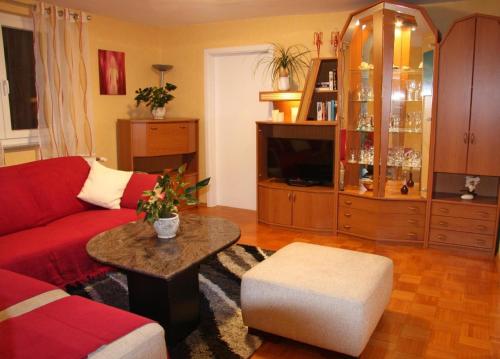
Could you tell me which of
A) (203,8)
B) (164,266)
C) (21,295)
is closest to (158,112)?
(203,8)

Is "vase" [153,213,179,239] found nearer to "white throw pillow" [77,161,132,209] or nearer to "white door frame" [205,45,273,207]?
"white throw pillow" [77,161,132,209]

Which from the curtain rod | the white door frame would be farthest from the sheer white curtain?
the white door frame

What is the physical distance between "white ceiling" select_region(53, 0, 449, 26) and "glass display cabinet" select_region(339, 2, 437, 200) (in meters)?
0.41

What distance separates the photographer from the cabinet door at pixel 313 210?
4539 mm

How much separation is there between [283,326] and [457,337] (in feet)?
3.48

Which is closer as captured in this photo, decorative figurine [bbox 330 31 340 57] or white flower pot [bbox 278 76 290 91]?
decorative figurine [bbox 330 31 340 57]

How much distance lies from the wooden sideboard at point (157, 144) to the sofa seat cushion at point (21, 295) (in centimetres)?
287

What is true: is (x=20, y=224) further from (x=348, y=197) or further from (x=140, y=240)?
(x=348, y=197)

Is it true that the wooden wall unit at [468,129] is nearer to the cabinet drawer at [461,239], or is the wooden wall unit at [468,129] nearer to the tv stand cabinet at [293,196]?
the cabinet drawer at [461,239]

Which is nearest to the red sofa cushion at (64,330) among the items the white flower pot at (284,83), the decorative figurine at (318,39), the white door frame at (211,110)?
the white flower pot at (284,83)

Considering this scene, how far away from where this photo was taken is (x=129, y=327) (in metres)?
1.79

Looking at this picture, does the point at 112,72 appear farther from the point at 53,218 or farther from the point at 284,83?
the point at 53,218

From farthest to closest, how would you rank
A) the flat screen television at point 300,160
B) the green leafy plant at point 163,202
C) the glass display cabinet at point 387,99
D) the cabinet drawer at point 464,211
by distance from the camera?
the flat screen television at point 300,160 → the glass display cabinet at point 387,99 → the cabinet drawer at point 464,211 → the green leafy plant at point 163,202

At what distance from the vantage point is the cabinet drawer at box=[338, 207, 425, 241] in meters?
4.18
